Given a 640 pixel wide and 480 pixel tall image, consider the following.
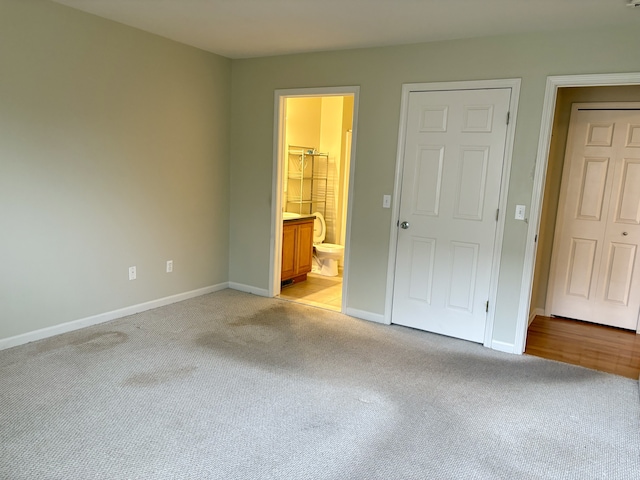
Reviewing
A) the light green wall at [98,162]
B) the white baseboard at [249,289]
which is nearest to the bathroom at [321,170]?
the white baseboard at [249,289]

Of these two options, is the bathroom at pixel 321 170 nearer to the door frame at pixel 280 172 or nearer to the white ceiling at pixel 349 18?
the door frame at pixel 280 172

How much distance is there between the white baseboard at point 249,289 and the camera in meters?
4.82

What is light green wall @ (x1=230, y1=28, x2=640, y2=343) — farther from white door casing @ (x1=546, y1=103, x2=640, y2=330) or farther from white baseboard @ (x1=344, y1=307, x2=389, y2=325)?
white door casing @ (x1=546, y1=103, x2=640, y2=330)

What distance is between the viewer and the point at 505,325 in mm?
3584

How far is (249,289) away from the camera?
4.92m

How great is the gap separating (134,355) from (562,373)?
10.2ft

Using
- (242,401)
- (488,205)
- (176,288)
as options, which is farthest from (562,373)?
(176,288)

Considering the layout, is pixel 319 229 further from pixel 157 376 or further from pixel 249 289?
pixel 157 376

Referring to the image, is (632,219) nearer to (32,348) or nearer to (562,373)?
(562,373)

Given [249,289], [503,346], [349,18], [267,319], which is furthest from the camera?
[249,289]

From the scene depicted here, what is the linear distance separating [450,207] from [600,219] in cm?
174

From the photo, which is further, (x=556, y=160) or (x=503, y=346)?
(x=556, y=160)

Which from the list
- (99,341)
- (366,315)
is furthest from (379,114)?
(99,341)

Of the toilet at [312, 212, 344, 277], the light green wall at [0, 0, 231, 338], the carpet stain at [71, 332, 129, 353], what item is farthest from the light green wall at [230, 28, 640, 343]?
the carpet stain at [71, 332, 129, 353]
